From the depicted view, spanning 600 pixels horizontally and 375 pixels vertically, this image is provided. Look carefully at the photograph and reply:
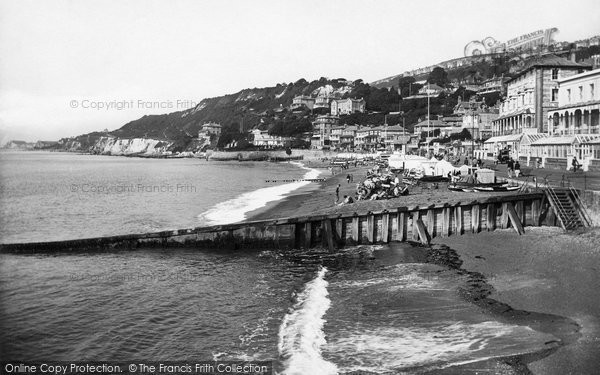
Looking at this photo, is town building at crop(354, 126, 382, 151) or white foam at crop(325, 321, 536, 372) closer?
white foam at crop(325, 321, 536, 372)

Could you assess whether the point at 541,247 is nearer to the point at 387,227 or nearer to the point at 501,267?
the point at 501,267

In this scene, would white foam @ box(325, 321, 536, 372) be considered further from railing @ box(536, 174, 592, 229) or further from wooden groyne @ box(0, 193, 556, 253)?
railing @ box(536, 174, 592, 229)

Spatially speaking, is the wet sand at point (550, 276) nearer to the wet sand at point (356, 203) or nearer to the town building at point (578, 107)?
the wet sand at point (356, 203)

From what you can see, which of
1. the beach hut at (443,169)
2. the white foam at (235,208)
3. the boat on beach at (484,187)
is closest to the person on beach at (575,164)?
the beach hut at (443,169)

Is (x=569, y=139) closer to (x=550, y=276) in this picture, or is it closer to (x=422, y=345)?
(x=550, y=276)

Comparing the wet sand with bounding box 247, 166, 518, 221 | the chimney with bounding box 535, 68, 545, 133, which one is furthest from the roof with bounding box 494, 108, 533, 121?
the wet sand with bounding box 247, 166, 518, 221

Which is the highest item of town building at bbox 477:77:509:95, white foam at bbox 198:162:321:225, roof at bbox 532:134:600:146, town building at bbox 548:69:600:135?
town building at bbox 477:77:509:95
